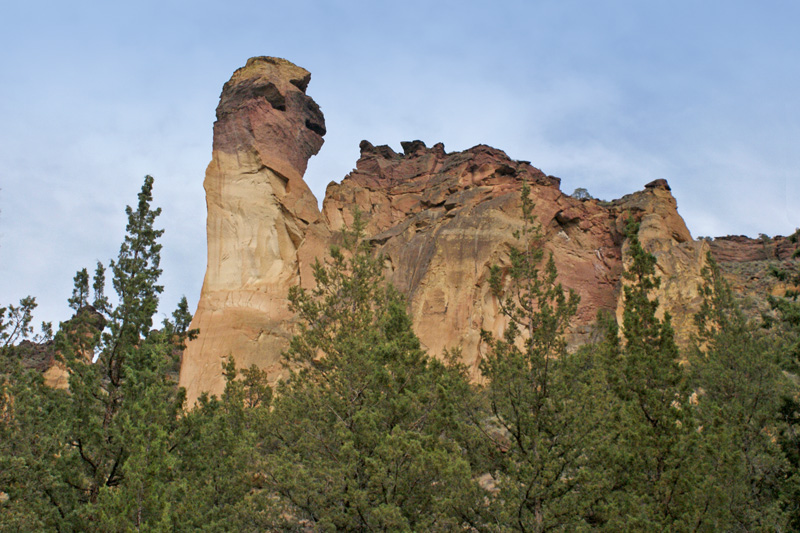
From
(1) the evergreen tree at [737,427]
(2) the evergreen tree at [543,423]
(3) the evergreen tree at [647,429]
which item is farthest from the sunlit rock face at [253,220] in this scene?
(3) the evergreen tree at [647,429]

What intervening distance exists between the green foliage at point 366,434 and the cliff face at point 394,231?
21798mm

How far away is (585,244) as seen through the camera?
5006 cm

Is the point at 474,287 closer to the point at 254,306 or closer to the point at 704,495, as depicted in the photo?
the point at 254,306

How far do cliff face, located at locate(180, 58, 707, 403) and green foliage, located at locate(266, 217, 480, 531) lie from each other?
858 inches

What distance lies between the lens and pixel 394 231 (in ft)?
167

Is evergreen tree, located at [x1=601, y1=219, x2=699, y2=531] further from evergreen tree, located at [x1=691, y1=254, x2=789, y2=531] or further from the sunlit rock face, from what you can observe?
the sunlit rock face

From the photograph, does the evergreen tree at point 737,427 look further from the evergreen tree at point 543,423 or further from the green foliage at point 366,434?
the green foliage at point 366,434

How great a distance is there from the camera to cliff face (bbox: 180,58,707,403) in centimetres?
4256

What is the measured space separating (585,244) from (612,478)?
38.8 metres

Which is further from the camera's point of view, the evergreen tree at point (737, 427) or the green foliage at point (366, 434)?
the green foliage at point (366, 434)

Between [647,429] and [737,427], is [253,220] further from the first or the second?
[647,429]

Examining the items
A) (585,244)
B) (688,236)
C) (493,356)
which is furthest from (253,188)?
(493,356)

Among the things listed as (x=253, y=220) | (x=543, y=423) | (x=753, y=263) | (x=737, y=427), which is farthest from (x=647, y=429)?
(x=753, y=263)

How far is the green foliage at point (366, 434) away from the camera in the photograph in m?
13.3
